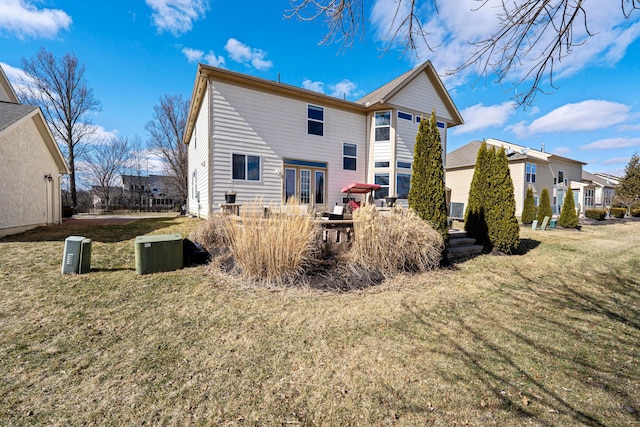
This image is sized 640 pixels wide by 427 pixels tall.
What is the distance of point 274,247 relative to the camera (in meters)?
4.72

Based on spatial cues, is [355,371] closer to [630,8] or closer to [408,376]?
[408,376]

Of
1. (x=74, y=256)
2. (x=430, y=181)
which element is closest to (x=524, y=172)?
(x=430, y=181)

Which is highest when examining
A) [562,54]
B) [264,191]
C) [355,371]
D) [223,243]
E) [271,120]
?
[271,120]

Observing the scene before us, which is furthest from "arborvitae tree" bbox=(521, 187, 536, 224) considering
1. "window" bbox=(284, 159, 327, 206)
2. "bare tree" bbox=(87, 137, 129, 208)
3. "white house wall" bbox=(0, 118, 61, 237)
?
"bare tree" bbox=(87, 137, 129, 208)

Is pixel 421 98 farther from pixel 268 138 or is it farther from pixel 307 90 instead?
pixel 268 138

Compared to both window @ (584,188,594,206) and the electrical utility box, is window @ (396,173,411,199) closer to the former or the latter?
the electrical utility box

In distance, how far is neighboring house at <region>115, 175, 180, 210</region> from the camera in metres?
38.0

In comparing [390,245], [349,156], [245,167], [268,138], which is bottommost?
[390,245]

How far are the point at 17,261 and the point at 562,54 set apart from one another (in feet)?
33.4

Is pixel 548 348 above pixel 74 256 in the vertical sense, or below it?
below

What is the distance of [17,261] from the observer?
214 inches

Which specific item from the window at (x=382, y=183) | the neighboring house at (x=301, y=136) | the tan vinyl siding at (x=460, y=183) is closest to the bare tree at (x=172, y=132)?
the neighboring house at (x=301, y=136)

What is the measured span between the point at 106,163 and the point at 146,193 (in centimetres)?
1008

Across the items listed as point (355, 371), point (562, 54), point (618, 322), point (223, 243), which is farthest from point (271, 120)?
point (618, 322)
